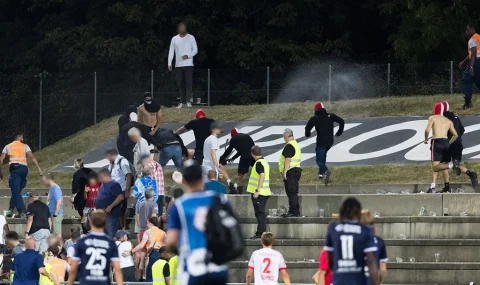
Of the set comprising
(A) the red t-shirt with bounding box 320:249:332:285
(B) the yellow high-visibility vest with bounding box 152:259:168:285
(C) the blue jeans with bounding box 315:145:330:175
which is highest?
(C) the blue jeans with bounding box 315:145:330:175

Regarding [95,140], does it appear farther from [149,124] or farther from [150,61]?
[150,61]

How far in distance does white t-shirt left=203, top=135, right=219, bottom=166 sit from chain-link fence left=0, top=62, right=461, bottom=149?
32.3ft

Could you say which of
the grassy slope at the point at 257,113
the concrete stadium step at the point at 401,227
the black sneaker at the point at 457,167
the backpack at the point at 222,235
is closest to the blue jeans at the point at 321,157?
the black sneaker at the point at 457,167

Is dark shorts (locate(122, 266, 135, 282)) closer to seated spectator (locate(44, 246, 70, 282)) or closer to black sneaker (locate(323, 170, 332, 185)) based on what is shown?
seated spectator (locate(44, 246, 70, 282))

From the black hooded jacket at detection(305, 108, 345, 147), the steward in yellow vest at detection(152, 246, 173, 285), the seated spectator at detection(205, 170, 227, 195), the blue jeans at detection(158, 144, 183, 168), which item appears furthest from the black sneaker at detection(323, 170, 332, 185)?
the steward in yellow vest at detection(152, 246, 173, 285)

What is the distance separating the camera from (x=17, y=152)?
2577 centimetres

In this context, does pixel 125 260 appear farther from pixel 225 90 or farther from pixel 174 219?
pixel 225 90

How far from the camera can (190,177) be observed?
10930mm

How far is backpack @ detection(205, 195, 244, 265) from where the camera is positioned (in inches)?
420

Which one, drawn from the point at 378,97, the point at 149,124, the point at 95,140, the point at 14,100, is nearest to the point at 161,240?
the point at 149,124

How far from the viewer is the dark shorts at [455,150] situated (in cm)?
2353

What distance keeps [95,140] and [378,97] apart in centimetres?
741

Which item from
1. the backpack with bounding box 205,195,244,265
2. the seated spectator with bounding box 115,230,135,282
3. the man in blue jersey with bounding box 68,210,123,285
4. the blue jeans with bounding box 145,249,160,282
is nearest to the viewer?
the backpack with bounding box 205,195,244,265

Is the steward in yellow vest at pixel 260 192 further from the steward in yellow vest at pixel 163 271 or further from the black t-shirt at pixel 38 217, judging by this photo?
the steward in yellow vest at pixel 163 271
